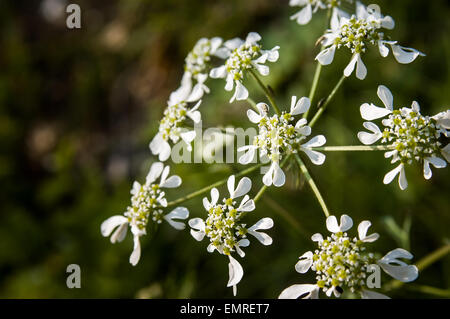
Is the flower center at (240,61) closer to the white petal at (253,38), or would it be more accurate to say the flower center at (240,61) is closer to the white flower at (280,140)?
the white petal at (253,38)

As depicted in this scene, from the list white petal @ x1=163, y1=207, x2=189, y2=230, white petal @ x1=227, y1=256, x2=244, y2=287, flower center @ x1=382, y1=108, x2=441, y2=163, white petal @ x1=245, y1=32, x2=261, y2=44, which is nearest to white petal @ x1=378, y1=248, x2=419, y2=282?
flower center @ x1=382, y1=108, x2=441, y2=163

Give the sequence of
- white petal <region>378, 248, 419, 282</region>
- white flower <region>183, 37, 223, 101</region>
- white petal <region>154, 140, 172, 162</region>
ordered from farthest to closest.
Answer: white flower <region>183, 37, 223, 101</region> < white petal <region>154, 140, 172, 162</region> < white petal <region>378, 248, 419, 282</region>

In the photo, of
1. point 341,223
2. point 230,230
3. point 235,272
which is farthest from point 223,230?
point 341,223

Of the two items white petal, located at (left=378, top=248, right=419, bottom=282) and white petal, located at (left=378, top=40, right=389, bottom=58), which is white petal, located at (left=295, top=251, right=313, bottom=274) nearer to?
A: white petal, located at (left=378, top=248, right=419, bottom=282)

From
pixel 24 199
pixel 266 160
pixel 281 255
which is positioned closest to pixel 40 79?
pixel 24 199

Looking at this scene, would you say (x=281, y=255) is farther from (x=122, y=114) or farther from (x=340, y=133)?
(x=122, y=114)

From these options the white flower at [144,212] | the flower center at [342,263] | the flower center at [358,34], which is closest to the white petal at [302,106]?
the flower center at [358,34]
